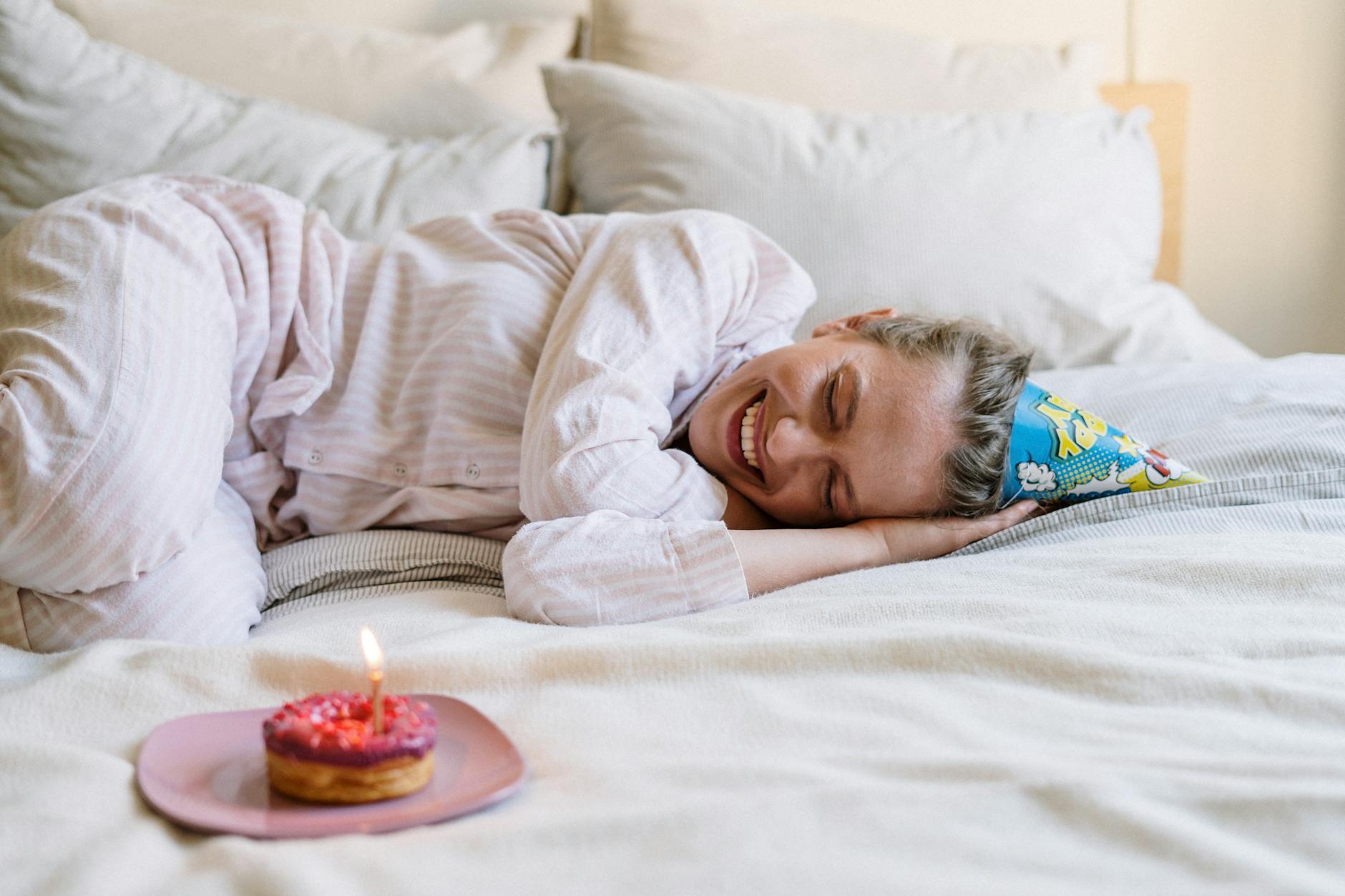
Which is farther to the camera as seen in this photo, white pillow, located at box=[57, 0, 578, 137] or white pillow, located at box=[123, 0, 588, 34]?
white pillow, located at box=[123, 0, 588, 34]

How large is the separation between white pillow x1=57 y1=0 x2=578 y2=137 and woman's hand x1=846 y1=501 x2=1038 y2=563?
1.05 metres

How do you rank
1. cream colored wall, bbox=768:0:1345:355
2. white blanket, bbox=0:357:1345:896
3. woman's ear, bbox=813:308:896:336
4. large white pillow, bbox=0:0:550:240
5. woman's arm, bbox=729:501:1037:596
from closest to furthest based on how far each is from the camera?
white blanket, bbox=0:357:1345:896 → woman's arm, bbox=729:501:1037:596 → woman's ear, bbox=813:308:896:336 → large white pillow, bbox=0:0:550:240 → cream colored wall, bbox=768:0:1345:355

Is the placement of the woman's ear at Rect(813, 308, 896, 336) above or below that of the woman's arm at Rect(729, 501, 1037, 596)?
above

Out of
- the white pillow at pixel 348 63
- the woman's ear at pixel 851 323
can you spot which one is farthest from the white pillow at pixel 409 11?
the woman's ear at pixel 851 323

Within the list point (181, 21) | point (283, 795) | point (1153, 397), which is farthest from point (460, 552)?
point (181, 21)

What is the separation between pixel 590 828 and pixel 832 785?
141 mm

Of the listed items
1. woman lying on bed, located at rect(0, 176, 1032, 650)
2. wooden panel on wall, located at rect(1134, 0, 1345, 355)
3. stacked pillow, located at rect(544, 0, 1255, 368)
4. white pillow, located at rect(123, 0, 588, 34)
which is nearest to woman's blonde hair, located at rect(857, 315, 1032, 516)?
woman lying on bed, located at rect(0, 176, 1032, 650)

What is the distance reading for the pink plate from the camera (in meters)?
0.64

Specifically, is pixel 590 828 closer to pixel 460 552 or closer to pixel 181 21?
pixel 460 552

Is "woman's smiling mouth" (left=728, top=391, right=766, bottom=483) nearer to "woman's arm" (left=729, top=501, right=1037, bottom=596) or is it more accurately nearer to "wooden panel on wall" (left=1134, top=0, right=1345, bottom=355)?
"woman's arm" (left=729, top=501, right=1037, bottom=596)

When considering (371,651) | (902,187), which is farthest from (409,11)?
(371,651)

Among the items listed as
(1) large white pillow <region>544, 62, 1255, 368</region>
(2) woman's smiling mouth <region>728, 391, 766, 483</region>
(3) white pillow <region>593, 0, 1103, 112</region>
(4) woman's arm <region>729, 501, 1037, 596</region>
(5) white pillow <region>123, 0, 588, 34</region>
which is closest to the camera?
(4) woman's arm <region>729, 501, 1037, 596</region>

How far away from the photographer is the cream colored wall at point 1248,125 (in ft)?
7.88

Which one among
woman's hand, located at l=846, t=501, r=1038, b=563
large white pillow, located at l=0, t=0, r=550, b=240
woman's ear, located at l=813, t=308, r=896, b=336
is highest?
large white pillow, located at l=0, t=0, r=550, b=240
